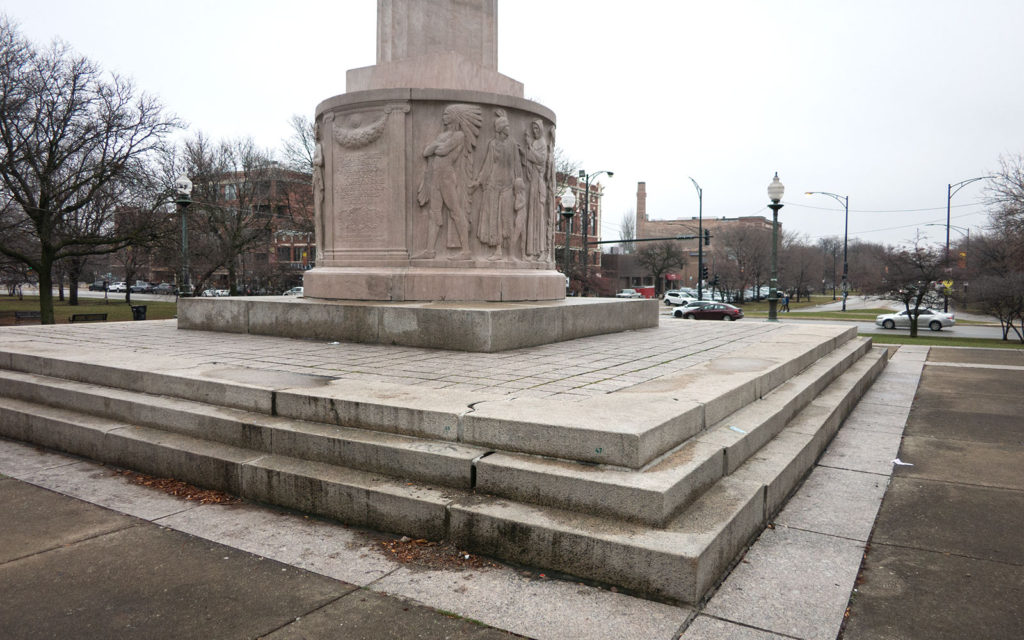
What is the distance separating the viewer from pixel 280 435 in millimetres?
5246

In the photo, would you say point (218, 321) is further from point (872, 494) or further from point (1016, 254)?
point (1016, 254)

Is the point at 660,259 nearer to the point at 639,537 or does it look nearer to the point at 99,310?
the point at 99,310

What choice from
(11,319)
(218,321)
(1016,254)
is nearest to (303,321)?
(218,321)

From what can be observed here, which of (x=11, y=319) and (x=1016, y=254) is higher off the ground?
(x=1016, y=254)

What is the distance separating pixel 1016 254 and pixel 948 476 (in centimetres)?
4565

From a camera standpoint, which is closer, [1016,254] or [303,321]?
[303,321]

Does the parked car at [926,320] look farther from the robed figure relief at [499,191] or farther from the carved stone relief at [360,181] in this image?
the carved stone relief at [360,181]

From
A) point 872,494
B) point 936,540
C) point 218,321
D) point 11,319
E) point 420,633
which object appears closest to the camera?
point 420,633

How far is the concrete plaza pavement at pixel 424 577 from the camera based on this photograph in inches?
129

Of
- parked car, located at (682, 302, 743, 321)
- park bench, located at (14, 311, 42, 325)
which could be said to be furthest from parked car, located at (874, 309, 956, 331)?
park bench, located at (14, 311, 42, 325)

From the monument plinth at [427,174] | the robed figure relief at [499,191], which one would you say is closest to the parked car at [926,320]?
the monument plinth at [427,174]

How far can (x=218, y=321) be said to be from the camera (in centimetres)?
1135

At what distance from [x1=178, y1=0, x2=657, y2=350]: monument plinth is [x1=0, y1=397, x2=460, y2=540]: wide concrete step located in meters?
3.83

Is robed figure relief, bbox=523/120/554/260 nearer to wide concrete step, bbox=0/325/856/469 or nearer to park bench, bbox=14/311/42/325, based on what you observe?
wide concrete step, bbox=0/325/856/469
